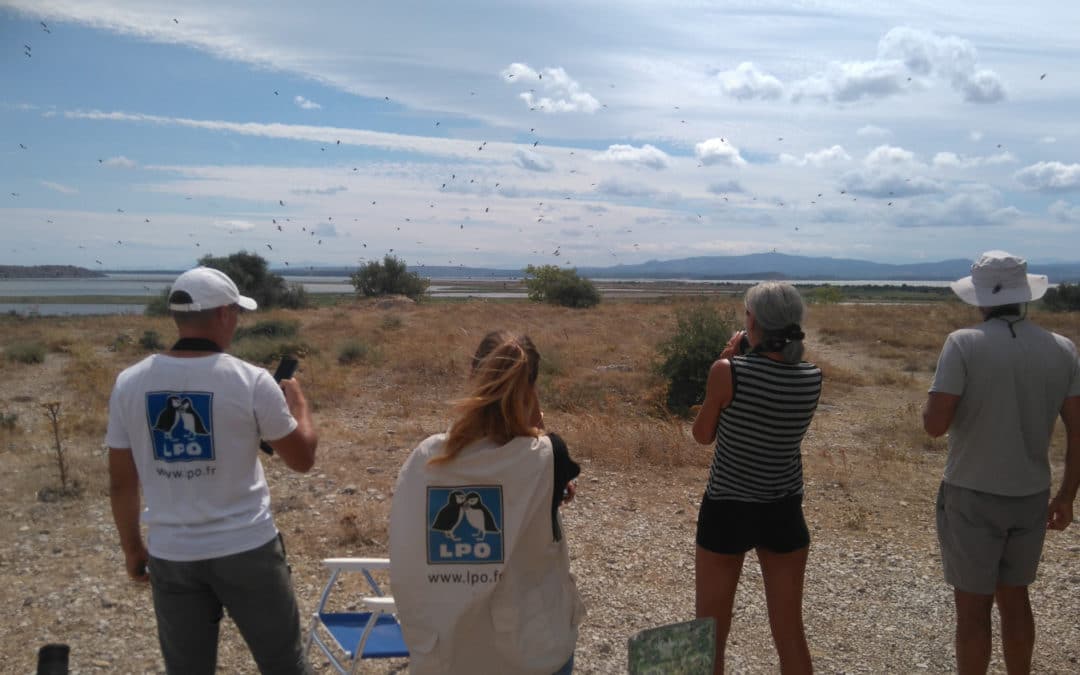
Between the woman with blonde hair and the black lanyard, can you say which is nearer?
the woman with blonde hair

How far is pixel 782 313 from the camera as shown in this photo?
9.29 feet

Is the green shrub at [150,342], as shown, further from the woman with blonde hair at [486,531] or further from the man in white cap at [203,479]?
the woman with blonde hair at [486,531]

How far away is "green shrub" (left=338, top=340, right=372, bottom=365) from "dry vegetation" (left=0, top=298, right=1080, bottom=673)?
246 centimetres

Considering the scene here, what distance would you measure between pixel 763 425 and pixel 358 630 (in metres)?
1.91

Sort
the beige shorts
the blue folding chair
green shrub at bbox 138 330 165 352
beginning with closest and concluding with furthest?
1. the beige shorts
2. the blue folding chair
3. green shrub at bbox 138 330 165 352

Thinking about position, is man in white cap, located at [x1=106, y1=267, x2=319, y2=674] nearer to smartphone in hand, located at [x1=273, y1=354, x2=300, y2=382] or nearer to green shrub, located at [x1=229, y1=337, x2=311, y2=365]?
smartphone in hand, located at [x1=273, y1=354, x2=300, y2=382]

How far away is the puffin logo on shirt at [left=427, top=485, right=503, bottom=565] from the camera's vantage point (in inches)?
86.3

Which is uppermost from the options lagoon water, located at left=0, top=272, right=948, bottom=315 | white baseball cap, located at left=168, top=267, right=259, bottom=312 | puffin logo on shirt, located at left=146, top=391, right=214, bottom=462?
white baseball cap, located at left=168, top=267, right=259, bottom=312

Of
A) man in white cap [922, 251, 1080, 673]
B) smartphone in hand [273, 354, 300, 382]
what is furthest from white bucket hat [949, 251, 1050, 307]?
smartphone in hand [273, 354, 300, 382]

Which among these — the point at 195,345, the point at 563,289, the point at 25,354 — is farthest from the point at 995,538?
the point at 563,289

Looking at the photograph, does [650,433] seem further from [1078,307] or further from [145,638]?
[1078,307]

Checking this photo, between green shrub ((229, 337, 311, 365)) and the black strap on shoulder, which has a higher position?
the black strap on shoulder

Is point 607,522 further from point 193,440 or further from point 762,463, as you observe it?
point 193,440

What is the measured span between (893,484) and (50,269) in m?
196
